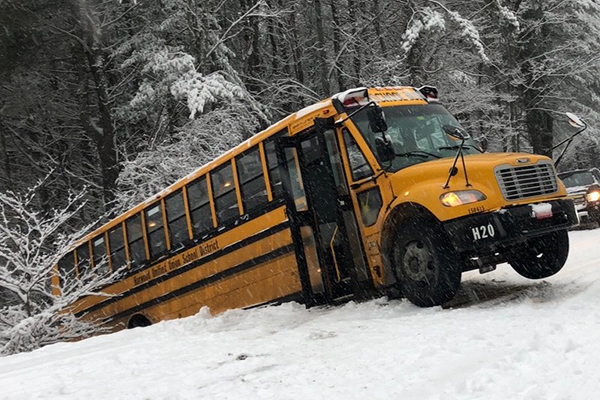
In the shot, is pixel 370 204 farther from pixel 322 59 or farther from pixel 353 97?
pixel 322 59

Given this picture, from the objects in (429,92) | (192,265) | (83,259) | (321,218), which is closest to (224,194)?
(192,265)

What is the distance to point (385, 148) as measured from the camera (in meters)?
6.42

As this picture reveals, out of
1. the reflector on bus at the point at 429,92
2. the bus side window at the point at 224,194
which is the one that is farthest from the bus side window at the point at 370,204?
the bus side window at the point at 224,194

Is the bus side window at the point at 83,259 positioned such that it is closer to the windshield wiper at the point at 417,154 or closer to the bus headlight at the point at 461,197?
the windshield wiper at the point at 417,154

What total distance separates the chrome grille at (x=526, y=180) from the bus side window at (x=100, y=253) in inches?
313

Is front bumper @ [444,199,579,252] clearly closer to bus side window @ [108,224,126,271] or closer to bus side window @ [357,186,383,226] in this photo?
bus side window @ [357,186,383,226]

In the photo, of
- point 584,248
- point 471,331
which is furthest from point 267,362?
point 584,248

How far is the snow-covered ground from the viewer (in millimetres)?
3553

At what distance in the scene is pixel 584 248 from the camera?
10.4 meters

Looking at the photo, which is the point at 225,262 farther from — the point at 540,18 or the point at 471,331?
the point at 540,18

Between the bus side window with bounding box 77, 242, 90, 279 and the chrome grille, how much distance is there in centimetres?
883

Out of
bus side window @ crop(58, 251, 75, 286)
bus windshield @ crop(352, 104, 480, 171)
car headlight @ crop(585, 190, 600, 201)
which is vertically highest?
bus side window @ crop(58, 251, 75, 286)

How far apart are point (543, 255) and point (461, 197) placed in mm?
2074

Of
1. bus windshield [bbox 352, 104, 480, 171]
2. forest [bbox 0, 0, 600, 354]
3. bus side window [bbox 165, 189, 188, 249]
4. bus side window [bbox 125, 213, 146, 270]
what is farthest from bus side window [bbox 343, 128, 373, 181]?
forest [bbox 0, 0, 600, 354]
